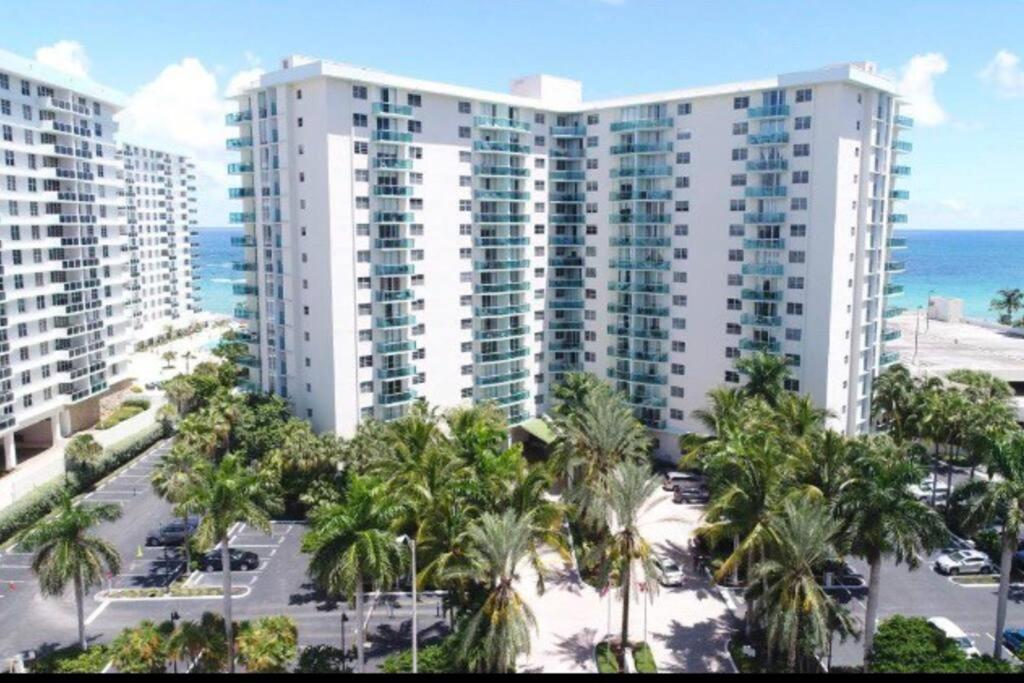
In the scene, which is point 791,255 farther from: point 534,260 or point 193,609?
point 193,609

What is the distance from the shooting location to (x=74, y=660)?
1603 inches

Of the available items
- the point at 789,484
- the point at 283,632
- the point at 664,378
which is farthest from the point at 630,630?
the point at 664,378

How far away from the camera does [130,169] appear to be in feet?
485

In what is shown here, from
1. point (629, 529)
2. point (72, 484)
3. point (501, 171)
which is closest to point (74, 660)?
point (629, 529)

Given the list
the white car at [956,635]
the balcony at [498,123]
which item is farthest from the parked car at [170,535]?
the white car at [956,635]

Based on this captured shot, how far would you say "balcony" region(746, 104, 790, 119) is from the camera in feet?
217

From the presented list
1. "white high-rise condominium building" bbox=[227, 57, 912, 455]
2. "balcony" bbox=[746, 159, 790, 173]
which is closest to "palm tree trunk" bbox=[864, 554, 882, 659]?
"white high-rise condominium building" bbox=[227, 57, 912, 455]

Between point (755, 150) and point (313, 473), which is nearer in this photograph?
point (313, 473)

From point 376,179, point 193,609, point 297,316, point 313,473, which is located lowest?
point 193,609

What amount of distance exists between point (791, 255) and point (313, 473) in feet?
135

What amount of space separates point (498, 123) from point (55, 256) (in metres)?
42.0

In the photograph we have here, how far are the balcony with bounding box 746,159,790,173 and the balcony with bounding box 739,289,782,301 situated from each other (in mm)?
9890

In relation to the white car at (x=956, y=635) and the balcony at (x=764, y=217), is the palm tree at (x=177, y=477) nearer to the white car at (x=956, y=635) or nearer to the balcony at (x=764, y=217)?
the white car at (x=956, y=635)

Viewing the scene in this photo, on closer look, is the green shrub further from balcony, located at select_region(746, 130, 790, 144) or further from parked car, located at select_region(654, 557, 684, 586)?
balcony, located at select_region(746, 130, 790, 144)
